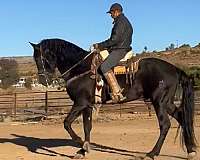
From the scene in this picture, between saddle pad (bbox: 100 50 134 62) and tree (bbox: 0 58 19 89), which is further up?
A: tree (bbox: 0 58 19 89)

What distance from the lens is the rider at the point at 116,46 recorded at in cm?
970

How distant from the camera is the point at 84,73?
32.6ft

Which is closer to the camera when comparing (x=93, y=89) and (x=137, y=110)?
(x=93, y=89)

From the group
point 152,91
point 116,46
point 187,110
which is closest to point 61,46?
point 116,46

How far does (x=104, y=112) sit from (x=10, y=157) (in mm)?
15424

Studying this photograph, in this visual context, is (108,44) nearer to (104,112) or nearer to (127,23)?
(127,23)

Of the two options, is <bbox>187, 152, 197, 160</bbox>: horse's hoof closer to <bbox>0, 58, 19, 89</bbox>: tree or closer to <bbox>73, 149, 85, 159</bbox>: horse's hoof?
<bbox>73, 149, 85, 159</bbox>: horse's hoof

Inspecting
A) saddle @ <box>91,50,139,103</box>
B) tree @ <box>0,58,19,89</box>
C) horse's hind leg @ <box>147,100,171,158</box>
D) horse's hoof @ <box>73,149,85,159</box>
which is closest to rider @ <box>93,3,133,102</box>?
saddle @ <box>91,50,139,103</box>

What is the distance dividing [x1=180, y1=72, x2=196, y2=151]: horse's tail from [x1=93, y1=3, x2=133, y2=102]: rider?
1249 mm

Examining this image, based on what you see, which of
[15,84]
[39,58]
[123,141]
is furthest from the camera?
[15,84]

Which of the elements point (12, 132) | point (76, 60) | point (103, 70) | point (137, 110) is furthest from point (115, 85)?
point (137, 110)

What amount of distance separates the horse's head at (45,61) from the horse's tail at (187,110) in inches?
108

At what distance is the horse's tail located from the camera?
31.1 ft

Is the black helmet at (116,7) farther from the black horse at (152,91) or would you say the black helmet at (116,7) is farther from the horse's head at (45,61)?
the horse's head at (45,61)
